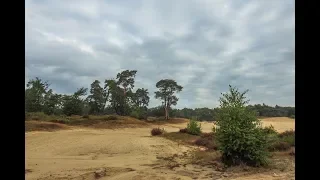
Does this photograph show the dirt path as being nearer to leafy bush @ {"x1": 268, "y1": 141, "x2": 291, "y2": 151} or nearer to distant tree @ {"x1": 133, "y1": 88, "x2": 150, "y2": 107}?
leafy bush @ {"x1": 268, "y1": 141, "x2": 291, "y2": 151}

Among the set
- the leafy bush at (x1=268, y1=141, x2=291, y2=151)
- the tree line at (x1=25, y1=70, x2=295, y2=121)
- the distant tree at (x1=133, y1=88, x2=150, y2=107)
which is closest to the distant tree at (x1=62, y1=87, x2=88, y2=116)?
the tree line at (x1=25, y1=70, x2=295, y2=121)

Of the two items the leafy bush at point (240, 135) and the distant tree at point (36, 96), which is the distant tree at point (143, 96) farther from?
the leafy bush at point (240, 135)

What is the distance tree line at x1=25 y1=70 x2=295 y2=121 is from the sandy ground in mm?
15211

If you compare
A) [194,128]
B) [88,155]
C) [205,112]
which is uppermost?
[205,112]

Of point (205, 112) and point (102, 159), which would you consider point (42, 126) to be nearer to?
point (102, 159)

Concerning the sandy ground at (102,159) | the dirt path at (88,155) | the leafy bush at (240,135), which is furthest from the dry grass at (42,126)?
the leafy bush at (240,135)

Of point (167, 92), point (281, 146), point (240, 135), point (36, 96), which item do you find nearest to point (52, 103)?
point (36, 96)

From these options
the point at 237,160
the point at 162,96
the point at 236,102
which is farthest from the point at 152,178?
the point at 162,96

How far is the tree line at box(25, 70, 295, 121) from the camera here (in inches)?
1511

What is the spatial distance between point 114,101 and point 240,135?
3322 centimetres

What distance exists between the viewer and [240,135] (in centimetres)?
1145
